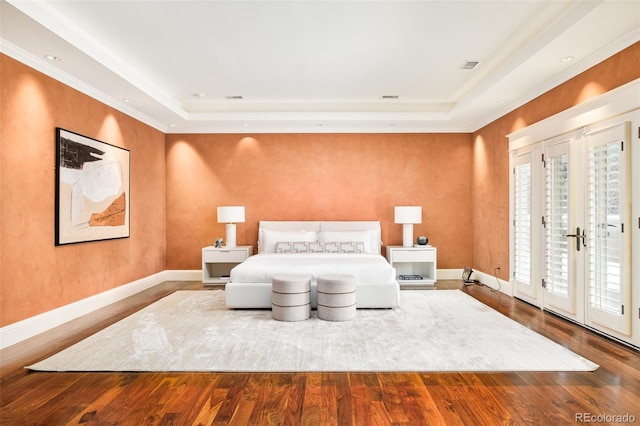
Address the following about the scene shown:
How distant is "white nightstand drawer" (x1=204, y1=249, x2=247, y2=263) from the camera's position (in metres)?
6.15

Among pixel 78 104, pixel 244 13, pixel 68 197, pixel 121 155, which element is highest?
pixel 244 13

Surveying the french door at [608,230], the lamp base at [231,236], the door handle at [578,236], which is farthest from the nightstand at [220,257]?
the french door at [608,230]

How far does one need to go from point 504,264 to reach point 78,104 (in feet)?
20.0

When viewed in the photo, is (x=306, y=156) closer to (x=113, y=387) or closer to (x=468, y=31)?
(x=468, y=31)

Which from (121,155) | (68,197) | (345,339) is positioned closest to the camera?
(345,339)

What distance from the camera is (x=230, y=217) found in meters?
6.17

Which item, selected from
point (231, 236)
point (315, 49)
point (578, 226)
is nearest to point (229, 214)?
point (231, 236)

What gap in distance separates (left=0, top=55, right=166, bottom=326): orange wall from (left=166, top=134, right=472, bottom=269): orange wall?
5.23 feet

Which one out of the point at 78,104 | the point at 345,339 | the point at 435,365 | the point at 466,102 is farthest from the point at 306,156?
the point at 435,365

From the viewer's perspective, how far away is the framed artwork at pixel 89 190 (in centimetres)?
405

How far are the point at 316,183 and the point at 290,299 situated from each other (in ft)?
10.1

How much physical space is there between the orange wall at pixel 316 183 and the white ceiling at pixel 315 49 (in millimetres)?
735

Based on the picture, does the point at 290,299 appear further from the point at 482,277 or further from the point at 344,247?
Answer: the point at 482,277

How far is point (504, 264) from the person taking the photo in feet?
18.2
